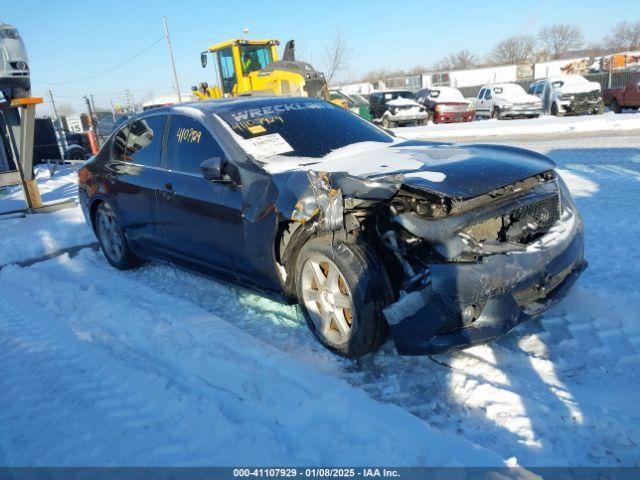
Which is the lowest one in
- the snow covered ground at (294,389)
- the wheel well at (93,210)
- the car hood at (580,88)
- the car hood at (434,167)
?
the snow covered ground at (294,389)

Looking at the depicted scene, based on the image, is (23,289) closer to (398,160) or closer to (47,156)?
(398,160)

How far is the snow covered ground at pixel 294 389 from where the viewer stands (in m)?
2.36

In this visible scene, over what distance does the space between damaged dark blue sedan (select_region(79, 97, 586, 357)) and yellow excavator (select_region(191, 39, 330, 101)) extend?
33.0ft

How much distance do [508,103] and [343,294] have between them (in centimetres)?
2013

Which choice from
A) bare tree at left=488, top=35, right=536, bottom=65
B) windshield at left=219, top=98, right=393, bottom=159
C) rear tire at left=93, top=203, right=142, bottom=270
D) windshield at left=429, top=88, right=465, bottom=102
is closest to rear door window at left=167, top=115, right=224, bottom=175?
windshield at left=219, top=98, right=393, bottom=159

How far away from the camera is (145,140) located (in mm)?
4684

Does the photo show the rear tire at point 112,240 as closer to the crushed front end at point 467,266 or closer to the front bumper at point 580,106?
the crushed front end at point 467,266

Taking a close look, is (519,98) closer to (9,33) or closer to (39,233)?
(9,33)

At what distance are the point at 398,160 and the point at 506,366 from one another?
57.8 inches

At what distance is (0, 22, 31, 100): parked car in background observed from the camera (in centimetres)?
845

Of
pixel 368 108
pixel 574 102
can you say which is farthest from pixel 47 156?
pixel 574 102

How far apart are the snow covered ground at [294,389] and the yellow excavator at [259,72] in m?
10.8

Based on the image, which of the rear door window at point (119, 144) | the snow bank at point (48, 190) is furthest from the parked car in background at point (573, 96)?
the rear door window at point (119, 144)

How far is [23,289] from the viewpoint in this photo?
5.02m
